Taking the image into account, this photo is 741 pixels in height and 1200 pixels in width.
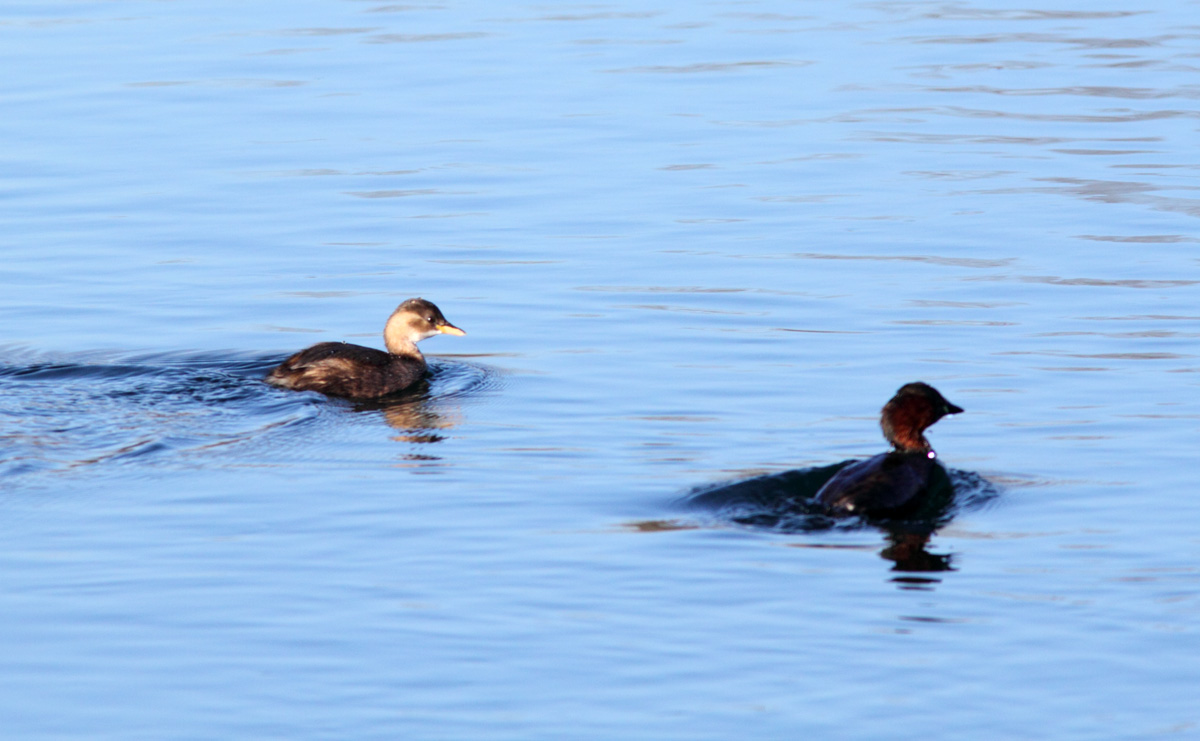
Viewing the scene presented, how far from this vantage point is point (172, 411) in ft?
40.0

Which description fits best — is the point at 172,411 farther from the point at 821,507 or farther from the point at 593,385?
the point at 821,507

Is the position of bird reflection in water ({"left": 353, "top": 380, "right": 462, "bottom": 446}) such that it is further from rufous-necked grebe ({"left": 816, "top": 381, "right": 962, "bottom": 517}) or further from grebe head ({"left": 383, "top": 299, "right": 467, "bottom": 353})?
rufous-necked grebe ({"left": 816, "top": 381, "right": 962, "bottom": 517})

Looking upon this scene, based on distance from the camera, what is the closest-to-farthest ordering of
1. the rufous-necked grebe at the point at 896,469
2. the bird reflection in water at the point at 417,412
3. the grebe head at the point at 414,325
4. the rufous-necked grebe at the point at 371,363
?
the rufous-necked grebe at the point at 896,469, the bird reflection in water at the point at 417,412, the rufous-necked grebe at the point at 371,363, the grebe head at the point at 414,325

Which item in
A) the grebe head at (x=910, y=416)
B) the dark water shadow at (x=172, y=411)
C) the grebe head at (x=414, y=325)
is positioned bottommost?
the grebe head at (x=910, y=416)

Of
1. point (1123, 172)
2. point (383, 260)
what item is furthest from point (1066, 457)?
point (1123, 172)

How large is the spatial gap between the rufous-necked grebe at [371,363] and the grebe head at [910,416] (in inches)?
168

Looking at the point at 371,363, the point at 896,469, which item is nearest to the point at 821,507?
the point at 896,469

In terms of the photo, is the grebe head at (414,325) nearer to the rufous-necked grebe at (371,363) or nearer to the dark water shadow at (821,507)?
the rufous-necked grebe at (371,363)

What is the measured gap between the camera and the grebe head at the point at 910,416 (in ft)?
34.2

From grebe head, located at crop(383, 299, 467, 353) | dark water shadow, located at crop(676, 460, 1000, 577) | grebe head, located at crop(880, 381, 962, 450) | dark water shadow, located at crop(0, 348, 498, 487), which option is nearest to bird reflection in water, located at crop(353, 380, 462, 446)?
dark water shadow, located at crop(0, 348, 498, 487)

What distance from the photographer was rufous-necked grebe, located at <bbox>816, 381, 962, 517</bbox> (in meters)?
9.82

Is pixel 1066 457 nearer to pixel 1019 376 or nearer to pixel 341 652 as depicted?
pixel 1019 376

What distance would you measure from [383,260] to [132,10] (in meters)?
17.4

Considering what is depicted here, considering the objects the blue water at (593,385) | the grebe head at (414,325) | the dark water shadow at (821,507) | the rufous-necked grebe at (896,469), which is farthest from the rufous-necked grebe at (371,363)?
the rufous-necked grebe at (896,469)
